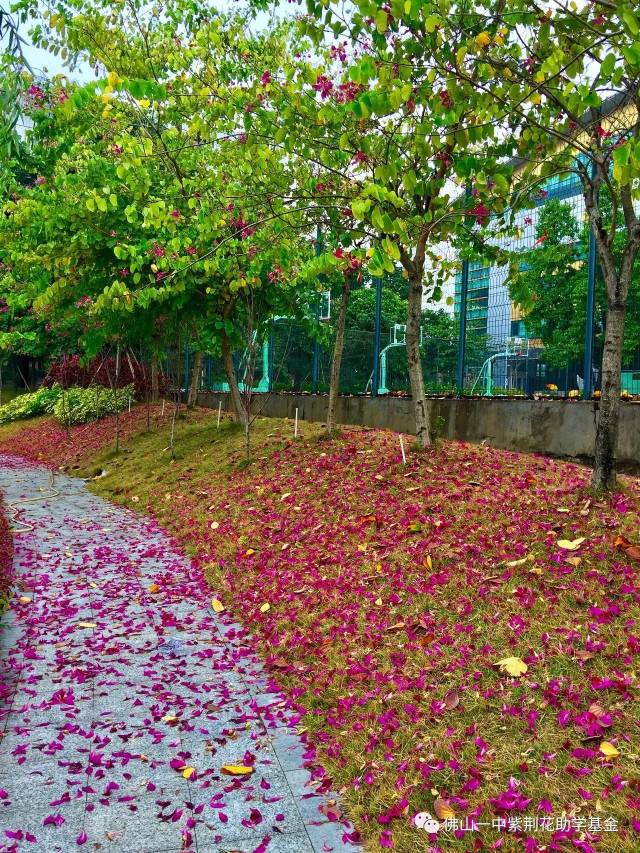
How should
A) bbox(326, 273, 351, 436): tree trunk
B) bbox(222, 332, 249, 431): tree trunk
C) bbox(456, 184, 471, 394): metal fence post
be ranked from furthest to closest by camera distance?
bbox(222, 332, 249, 431): tree trunk, bbox(456, 184, 471, 394): metal fence post, bbox(326, 273, 351, 436): tree trunk

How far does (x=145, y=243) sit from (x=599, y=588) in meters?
7.62

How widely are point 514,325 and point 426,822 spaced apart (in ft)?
24.9

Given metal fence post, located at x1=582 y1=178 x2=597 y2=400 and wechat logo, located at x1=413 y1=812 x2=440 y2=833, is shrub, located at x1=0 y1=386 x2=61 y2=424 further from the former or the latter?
wechat logo, located at x1=413 y1=812 x2=440 y2=833

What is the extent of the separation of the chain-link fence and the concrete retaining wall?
0.89 feet

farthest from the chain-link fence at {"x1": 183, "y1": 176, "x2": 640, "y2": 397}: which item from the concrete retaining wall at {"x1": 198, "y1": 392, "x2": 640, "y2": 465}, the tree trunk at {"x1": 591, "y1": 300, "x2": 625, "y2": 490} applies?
the tree trunk at {"x1": 591, "y1": 300, "x2": 625, "y2": 490}

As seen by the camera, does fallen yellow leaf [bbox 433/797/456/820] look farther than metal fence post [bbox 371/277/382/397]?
No

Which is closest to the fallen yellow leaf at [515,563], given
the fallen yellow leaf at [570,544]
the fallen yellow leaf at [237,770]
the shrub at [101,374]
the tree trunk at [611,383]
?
the fallen yellow leaf at [570,544]

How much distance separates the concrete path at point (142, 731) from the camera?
9.71 ft

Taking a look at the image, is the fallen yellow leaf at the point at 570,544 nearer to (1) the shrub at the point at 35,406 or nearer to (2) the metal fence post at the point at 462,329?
(2) the metal fence post at the point at 462,329

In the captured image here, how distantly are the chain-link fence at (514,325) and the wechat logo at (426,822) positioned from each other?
5142 mm

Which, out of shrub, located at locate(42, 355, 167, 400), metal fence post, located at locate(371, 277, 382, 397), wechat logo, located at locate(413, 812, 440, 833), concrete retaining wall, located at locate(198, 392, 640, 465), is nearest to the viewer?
wechat logo, located at locate(413, 812, 440, 833)

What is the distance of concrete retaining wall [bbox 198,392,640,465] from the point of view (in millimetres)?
7230

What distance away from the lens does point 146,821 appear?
3.01 m

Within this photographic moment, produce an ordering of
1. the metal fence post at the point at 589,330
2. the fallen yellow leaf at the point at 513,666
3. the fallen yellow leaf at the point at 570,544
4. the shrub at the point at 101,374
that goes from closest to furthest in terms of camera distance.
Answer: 1. the fallen yellow leaf at the point at 513,666
2. the fallen yellow leaf at the point at 570,544
3. the metal fence post at the point at 589,330
4. the shrub at the point at 101,374
